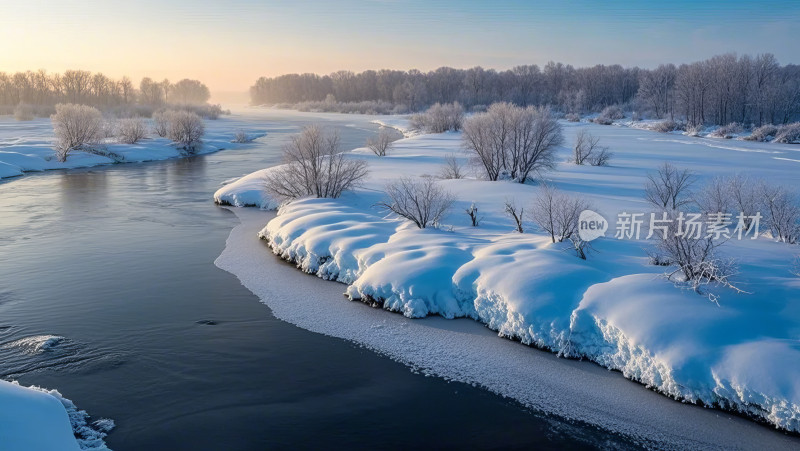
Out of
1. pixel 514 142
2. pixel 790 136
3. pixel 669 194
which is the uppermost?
pixel 790 136

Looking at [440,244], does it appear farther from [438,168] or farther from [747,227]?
[438,168]

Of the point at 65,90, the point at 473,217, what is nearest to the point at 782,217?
the point at 473,217

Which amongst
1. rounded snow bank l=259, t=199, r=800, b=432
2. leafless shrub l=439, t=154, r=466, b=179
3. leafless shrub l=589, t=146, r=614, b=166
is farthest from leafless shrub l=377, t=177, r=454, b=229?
leafless shrub l=589, t=146, r=614, b=166

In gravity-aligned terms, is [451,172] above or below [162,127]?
below

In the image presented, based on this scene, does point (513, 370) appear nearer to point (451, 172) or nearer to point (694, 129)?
point (451, 172)

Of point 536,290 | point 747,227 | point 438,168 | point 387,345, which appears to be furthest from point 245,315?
point 438,168

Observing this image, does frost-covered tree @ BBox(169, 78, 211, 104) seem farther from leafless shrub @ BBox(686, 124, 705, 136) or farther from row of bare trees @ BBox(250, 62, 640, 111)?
leafless shrub @ BBox(686, 124, 705, 136)

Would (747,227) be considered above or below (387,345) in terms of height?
above
